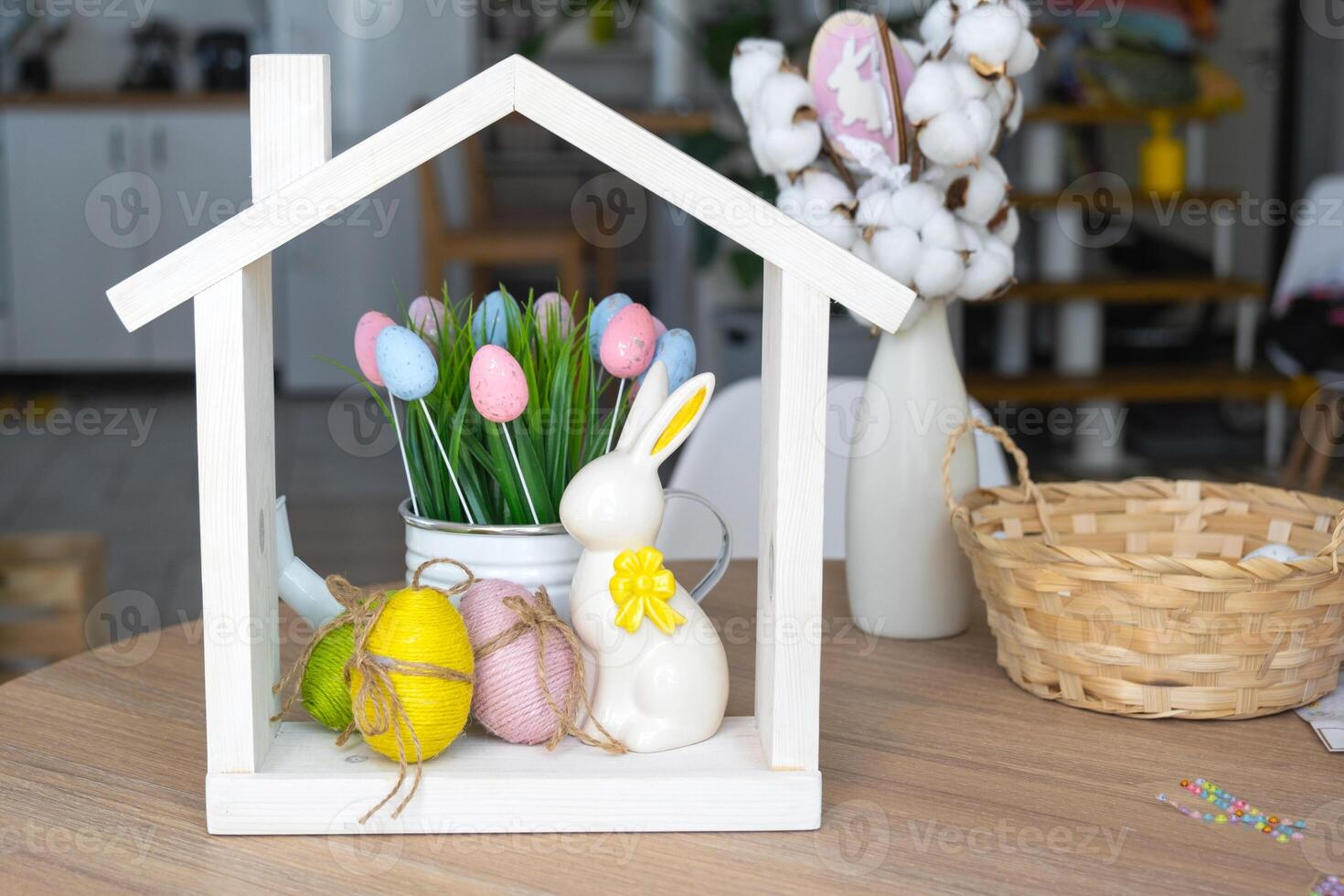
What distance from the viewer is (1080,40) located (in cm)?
396

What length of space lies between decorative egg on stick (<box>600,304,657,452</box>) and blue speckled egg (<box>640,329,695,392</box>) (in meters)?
0.02

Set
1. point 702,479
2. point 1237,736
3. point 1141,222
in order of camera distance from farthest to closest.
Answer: point 1141,222
point 702,479
point 1237,736

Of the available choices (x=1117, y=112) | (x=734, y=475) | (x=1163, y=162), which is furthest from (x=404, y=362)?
(x=1163, y=162)

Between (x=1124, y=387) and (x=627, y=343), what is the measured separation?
3269mm

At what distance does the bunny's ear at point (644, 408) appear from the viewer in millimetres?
686

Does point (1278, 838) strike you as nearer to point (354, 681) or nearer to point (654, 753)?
point (654, 753)

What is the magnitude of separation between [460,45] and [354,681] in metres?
4.13

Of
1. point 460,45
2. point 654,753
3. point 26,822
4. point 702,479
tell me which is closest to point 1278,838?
point 654,753

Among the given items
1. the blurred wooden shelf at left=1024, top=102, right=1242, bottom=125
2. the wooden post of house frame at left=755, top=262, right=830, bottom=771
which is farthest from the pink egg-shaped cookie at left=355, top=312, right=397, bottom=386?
the blurred wooden shelf at left=1024, top=102, right=1242, bottom=125

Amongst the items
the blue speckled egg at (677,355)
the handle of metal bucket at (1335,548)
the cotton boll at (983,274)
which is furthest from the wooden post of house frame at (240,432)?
the handle of metal bucket at (1335,548)

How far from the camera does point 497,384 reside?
694 mm

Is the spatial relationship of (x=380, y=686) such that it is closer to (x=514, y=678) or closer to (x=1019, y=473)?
(x=514, y=678)

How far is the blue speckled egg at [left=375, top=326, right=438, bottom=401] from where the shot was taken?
0.71 m

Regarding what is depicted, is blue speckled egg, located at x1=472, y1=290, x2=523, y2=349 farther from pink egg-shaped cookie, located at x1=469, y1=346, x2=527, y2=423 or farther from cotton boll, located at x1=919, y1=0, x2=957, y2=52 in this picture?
cotton boll, located at x1=919, y1=0, x2=957, y2=52
